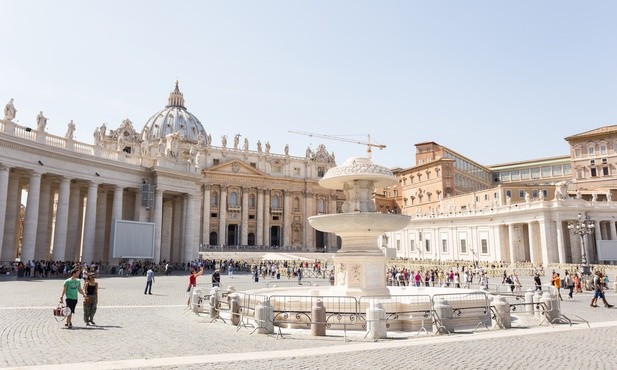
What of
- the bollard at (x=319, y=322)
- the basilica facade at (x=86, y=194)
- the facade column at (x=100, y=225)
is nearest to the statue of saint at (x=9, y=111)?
the basilica facade at (x=86, y=194)

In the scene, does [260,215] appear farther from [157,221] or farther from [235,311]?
[235,311]

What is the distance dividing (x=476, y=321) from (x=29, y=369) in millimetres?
10742

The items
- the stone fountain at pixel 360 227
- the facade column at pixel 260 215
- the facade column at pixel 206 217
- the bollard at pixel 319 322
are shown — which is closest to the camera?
the bollard at pixel 319 322

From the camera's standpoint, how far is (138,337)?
10000 millimetres

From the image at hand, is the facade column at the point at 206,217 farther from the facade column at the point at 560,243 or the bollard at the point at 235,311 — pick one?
the bollard at the point at 235,311

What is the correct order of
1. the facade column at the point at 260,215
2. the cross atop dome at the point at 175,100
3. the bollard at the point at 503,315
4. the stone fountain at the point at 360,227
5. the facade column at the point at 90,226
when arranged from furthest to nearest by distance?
the cross atop dome at the point at 175,100 → the facade column at the point at 260,215 → the facade column at the point at 90,226 → the stone fountain at the point at 360,227 → the bollard at the point at 503,315

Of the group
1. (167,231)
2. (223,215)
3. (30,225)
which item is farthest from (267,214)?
(30,225)

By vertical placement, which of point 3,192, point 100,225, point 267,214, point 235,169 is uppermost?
point 235,169

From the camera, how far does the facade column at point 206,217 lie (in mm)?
77244

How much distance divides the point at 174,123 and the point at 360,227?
105 meters

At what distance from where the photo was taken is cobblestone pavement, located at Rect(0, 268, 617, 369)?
7.77 metres

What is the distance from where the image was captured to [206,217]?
257 feet

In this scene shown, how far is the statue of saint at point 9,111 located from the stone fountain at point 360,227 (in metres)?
24.3

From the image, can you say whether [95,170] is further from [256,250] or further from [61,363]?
[256,250]
